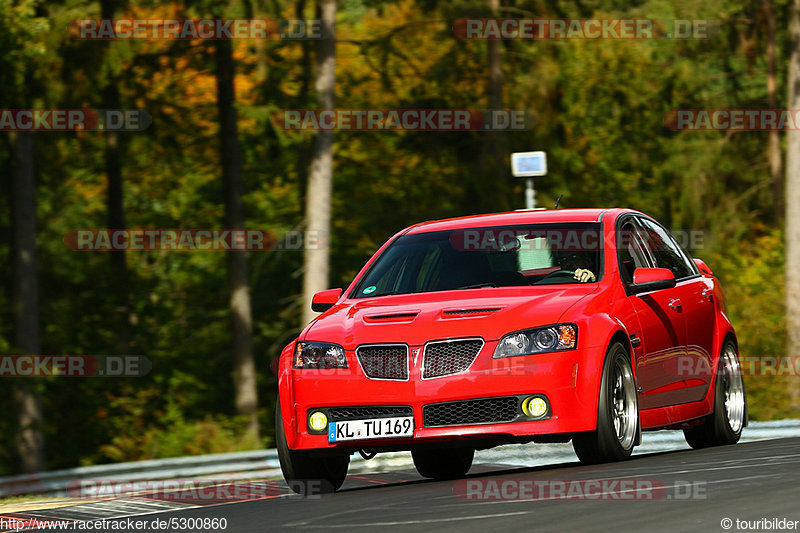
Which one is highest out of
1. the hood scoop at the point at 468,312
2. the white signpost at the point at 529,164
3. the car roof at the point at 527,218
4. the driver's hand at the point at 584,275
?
the white signpost at the point at 529,164

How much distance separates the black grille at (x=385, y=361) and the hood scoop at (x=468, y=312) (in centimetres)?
37

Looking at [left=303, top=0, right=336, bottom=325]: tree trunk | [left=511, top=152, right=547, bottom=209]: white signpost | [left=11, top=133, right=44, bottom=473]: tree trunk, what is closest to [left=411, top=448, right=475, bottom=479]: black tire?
[left=511, top=152, right=547, bottom=209]: white signpost

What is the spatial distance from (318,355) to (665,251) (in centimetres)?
347

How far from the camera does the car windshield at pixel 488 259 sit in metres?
10.3

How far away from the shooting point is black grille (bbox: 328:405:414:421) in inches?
360

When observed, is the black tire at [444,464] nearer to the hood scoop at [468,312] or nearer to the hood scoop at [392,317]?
the hood scoop at [392,317]

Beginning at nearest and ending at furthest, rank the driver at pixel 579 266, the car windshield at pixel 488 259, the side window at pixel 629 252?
the driver at pixel 579 266
the car windshield at pixel 488 259
the side window at pixel 629 252

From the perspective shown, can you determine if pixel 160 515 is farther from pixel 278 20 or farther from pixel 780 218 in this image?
pixel 780 218

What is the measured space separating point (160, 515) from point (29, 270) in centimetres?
2017

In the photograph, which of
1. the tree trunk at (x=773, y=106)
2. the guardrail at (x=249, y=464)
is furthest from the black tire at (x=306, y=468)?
the tree trunk at (x=773, y=106)

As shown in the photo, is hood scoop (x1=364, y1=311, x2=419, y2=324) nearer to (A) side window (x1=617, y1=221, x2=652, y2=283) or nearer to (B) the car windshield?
(B) the car windshield

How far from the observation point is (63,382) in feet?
106

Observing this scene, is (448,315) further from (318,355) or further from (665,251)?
(665,251)

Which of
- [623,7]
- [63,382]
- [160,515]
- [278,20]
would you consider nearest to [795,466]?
[160,515]
